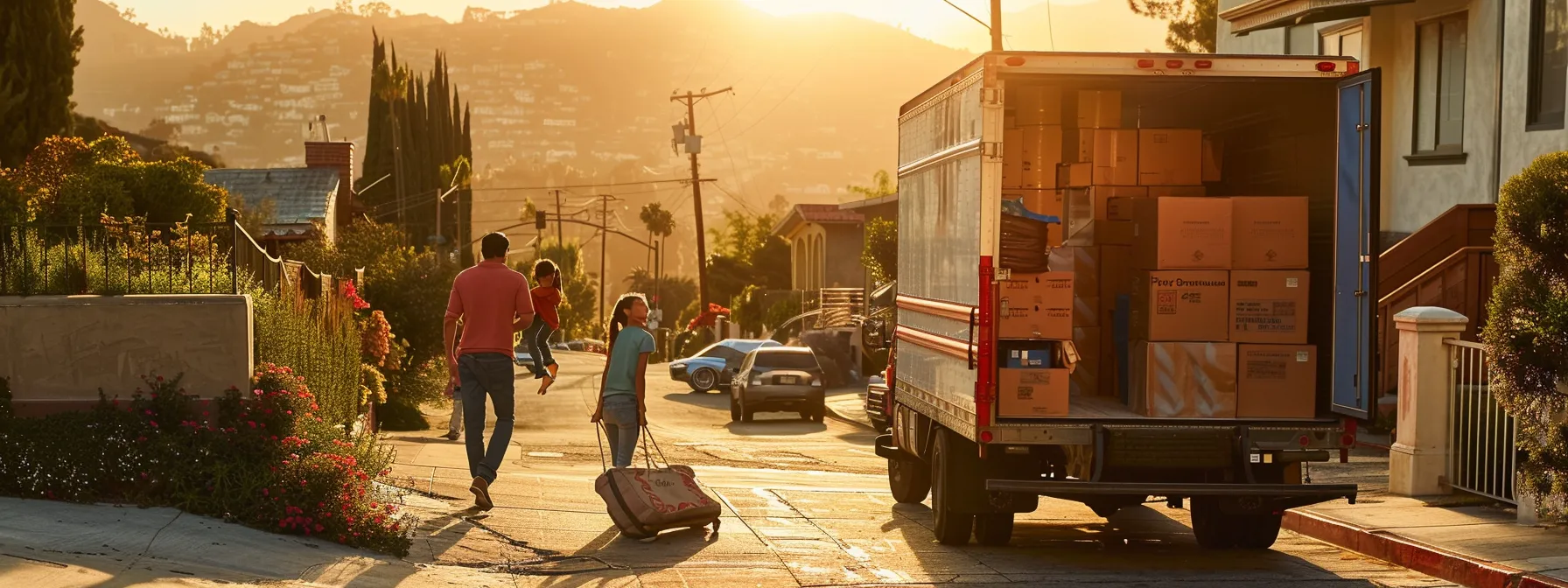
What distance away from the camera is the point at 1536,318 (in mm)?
10195

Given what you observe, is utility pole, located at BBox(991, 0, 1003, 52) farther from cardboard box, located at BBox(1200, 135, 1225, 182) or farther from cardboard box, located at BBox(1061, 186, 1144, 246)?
cardboard box, located at BBox(1061, 186, 1144, 246)

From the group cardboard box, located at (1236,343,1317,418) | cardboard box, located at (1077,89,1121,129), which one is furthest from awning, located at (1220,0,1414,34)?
cardboard box, located at (1236,343,1317,418)

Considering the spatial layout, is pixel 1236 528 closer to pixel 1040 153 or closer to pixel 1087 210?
pixel 1087 210

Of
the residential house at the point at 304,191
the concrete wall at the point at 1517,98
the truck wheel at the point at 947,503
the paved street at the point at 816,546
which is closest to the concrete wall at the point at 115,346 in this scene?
the paved street at the point at 816,546

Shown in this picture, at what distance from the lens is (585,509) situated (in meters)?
12.4

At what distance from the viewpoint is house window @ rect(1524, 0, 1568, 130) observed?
18.5 m

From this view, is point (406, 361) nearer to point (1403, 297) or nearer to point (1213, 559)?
point (1403, 297)

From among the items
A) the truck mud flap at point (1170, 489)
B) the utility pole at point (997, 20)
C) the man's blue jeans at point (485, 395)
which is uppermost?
the utility pole at point (997, 20)

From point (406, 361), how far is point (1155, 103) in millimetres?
18013

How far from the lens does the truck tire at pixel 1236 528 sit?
10.8 meters

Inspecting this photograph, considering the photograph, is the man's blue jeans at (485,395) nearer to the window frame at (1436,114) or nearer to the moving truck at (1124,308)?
the moving truck at (1124,308)

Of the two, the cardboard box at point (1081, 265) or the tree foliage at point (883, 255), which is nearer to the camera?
the cardboard box at point (1081, 265)

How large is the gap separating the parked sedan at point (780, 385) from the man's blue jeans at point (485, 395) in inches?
716

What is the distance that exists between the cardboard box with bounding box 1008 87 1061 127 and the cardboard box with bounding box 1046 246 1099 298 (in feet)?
3.05
